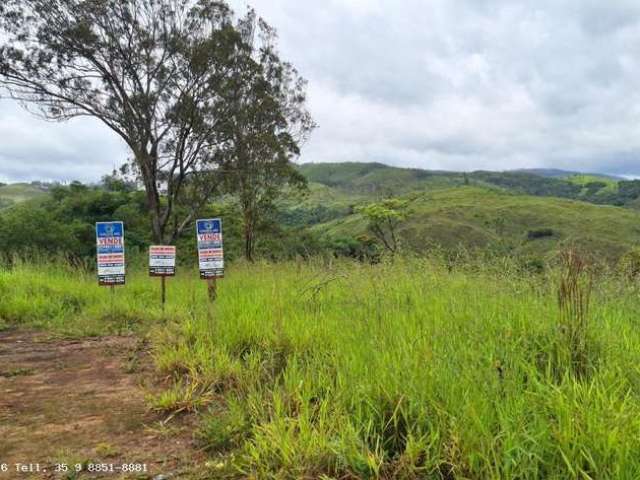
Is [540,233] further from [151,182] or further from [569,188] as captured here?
[569,188]

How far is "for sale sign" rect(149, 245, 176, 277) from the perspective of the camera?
7.22 meters

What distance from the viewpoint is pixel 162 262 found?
23.8 feet

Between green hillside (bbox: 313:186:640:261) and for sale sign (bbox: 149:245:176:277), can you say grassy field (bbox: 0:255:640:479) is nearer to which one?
for sale sign (bbox: 149:245:176:277)

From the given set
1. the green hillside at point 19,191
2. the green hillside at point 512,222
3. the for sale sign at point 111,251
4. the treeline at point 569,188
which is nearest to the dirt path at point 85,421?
the for sale sign at point 111,251

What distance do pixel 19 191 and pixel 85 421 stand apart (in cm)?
17458

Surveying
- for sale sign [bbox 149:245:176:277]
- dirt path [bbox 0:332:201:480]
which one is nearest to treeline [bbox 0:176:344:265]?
for sale sign [bbox 149:245:176:277]

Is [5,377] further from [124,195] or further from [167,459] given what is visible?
[124,195]

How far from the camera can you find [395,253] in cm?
603

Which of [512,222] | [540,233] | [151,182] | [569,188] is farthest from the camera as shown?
[569,188]

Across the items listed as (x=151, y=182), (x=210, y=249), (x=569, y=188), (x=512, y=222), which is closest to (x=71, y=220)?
(x=151, y=182)

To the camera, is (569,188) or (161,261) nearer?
(161,261)

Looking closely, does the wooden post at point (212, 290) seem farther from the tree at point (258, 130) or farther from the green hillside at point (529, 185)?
the green hillside at point (529, 185)

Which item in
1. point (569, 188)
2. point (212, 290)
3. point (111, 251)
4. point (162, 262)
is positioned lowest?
point (212, 290)

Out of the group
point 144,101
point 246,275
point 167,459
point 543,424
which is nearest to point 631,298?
point 543,424
